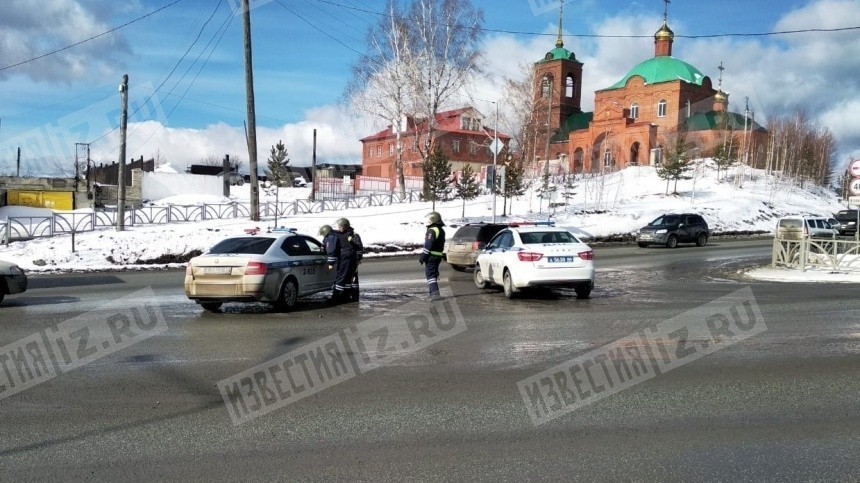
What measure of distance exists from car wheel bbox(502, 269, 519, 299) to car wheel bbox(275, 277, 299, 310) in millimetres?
4324

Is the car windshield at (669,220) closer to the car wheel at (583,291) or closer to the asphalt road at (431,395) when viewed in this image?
the car wheel at (583,291)

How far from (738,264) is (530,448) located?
69.8 feet

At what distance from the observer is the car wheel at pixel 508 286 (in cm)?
1410

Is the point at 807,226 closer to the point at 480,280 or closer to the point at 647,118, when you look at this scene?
the point at 480,280

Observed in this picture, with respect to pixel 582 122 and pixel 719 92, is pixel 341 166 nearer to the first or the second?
pixel 582 122

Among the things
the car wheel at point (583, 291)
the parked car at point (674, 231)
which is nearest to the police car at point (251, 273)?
the car wheel at point (583, 291)

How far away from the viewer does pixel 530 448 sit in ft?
16.6

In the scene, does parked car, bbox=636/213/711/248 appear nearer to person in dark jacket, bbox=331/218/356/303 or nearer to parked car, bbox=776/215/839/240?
parked car, bbox=776/215/839/240

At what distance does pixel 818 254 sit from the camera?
20.7 metres

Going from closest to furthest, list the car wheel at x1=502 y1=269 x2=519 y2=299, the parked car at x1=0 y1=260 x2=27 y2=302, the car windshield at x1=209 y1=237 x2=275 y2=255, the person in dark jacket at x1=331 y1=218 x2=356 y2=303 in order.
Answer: the car windshield at x1=209 y1=237 x2=275 y2=255 → the parked car at x1=0 y1=260 x2=27 y2=302 → the person in dark jacket at x1=331 y1=218 x2=356 y2=303 → the car wheel at x1=502 y1=269 x2=519 y2=299

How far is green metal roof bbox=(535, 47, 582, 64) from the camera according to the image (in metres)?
79.8

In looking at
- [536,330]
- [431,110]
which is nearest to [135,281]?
[536,330]

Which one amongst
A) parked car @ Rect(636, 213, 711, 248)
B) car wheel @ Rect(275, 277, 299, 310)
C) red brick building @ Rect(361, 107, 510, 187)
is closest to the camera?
car wheel @ Rect(275, 277, 299, 310)

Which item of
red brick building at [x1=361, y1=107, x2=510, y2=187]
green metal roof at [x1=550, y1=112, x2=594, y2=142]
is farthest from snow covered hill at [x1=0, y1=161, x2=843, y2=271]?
green metal roof at [x1=550, y1=112, x2=594, y2=142]
